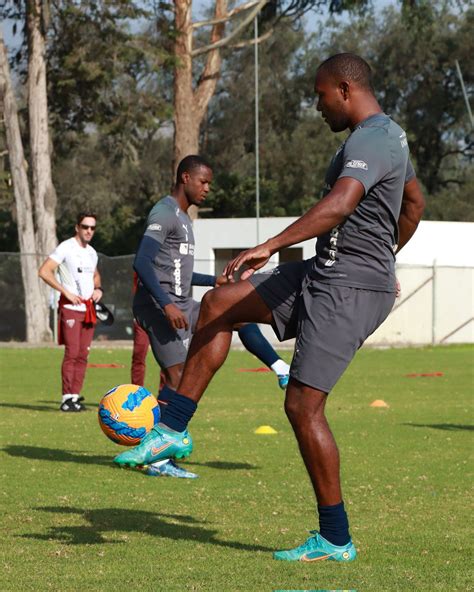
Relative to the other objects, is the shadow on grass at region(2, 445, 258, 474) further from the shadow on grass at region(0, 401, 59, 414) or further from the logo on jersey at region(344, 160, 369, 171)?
the logo on jersey at region(344, 160, 369, 171)

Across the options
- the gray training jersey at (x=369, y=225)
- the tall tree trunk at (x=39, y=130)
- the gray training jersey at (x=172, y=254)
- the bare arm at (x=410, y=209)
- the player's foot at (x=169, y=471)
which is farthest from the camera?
the tall tree trunk at (x=39, y=130)

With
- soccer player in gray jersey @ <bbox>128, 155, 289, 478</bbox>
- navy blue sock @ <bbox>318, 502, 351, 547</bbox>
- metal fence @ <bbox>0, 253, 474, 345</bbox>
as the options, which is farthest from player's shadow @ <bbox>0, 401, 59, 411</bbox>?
metal fence @ <bbox>0, 253, 474, 345</bbox>

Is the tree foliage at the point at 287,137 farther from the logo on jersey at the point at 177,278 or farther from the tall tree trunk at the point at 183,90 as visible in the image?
the logo on jersey at the point at 177,278

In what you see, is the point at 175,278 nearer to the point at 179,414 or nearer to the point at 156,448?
the point at 179,414

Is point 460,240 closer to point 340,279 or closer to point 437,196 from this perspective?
point 437,196

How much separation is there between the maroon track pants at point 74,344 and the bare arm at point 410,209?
337 inches

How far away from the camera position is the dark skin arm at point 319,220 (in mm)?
5594

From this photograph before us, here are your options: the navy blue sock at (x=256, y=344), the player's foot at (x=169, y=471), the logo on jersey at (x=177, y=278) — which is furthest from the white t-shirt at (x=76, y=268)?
the player's foot at (x=169, y=471)

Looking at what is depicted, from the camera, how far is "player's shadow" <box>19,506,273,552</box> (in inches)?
255

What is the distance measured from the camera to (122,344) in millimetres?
35250

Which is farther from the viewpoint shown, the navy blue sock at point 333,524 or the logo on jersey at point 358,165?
the navy blue sock at point 333,524

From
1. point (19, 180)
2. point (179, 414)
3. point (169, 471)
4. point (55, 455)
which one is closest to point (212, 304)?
point (179, 414)

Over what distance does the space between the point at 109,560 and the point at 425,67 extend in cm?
5667

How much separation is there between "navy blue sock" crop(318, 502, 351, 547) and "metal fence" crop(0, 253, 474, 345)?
1207 inches
